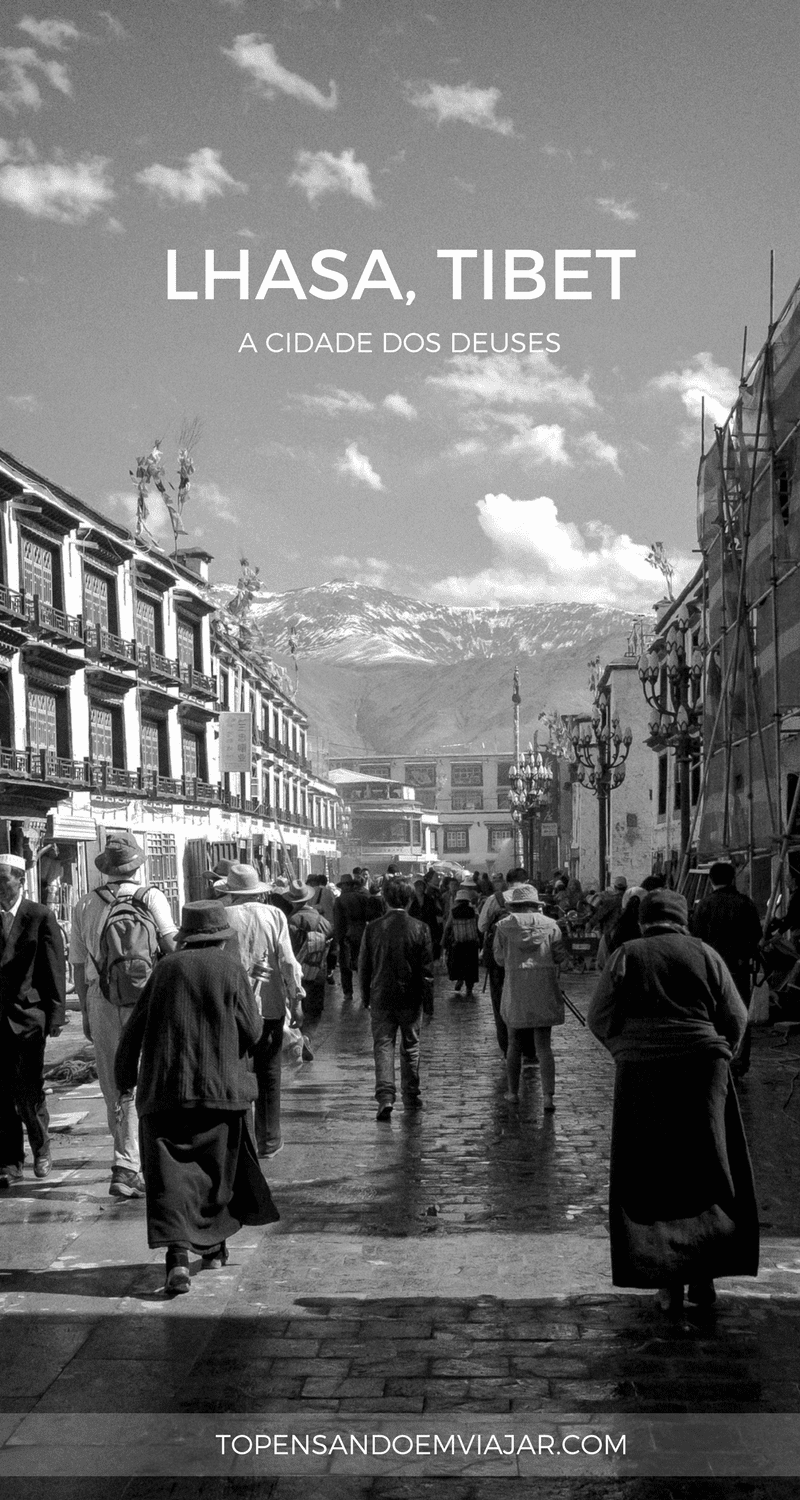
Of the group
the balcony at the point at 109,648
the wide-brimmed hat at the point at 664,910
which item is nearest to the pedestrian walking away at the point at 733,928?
the wide-brimmed hat at the point at 664,910

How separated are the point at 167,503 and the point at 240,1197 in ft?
143

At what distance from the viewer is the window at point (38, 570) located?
32.1 metres

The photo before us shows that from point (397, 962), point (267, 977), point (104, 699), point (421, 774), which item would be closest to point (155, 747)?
point (104, 699)

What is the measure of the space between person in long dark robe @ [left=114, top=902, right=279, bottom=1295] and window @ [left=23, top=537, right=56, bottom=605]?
2679 cm

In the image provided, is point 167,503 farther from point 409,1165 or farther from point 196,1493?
point 196,1493

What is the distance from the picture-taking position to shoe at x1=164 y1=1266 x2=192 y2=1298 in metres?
5.93

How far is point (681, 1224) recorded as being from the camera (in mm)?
5625

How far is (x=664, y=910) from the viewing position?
6035 millimetres

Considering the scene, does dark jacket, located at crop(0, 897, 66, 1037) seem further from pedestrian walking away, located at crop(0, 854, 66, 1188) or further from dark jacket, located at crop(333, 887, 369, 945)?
dark jacket, located at crop(333, 887, 369, 945)

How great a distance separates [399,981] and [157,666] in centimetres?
3128

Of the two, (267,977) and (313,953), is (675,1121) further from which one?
(313,953)

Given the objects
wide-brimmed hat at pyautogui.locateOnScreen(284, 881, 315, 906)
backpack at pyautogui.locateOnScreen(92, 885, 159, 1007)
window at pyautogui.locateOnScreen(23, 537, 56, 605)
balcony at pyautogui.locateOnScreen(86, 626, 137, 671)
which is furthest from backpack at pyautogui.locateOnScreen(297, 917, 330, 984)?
balcony at pyautogui.locateOnScreen(86, 626, 137, 671)

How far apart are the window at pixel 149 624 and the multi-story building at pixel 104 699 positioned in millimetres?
48

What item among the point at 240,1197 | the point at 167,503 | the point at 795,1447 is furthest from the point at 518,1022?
the point at 167,503
